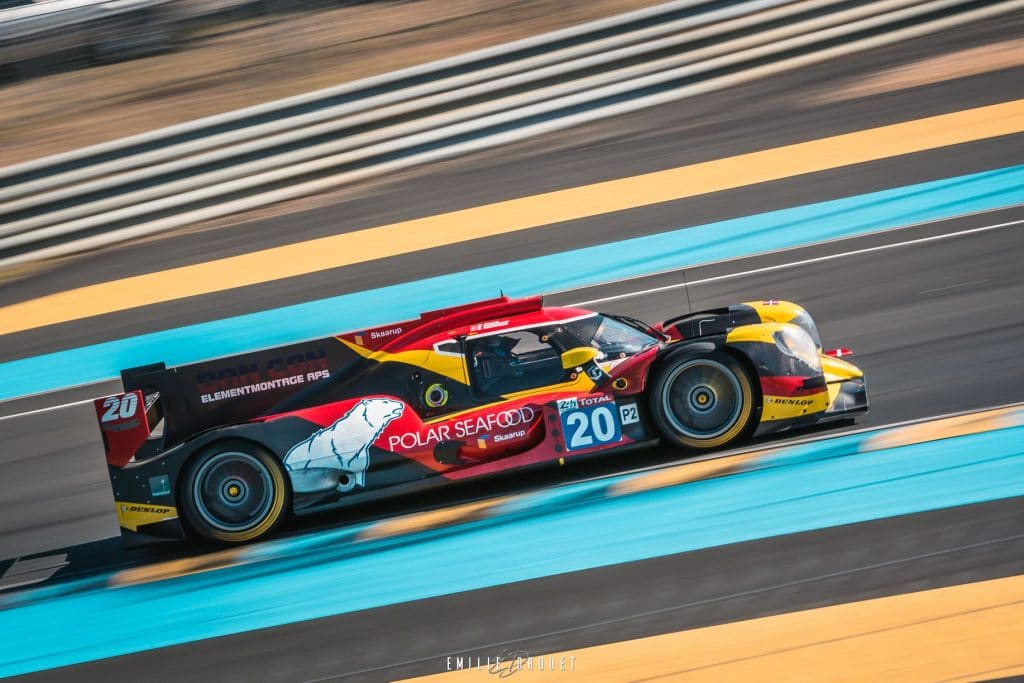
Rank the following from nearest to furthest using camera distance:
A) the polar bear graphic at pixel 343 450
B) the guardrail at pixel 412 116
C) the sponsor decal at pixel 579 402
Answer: the sponsor decal at pixel 579 402 < the polar bear graphic at pixel 343 450 < the guardrail at pixel 412 116

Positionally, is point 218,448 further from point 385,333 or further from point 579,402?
point 579,402

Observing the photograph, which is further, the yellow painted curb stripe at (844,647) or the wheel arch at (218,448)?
the wheel arch at (218,448)

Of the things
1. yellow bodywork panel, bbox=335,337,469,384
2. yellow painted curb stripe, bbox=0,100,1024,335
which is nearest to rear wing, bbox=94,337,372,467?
yellow bodywork panel, bbox=335,337,469,384

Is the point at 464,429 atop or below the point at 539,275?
below

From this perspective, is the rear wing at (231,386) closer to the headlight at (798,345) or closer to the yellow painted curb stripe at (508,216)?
the headlight at (798,345)

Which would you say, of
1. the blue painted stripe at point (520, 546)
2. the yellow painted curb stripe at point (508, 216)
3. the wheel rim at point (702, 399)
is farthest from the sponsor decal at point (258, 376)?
the yellow painted curb stripe at point (508, 216)

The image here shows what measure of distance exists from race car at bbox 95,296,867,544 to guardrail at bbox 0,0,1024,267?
215 inches

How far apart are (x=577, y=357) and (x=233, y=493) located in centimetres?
260

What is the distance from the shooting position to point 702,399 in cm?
767

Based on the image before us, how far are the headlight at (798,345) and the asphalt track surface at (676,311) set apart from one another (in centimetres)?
85

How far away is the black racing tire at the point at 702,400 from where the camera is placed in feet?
24.9

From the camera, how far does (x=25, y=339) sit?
11844 millimetres

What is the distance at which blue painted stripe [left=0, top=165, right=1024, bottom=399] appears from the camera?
10898 mm

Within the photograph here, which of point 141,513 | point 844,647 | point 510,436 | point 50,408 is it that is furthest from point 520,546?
point 50,408
